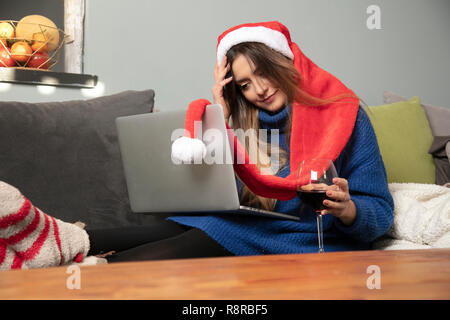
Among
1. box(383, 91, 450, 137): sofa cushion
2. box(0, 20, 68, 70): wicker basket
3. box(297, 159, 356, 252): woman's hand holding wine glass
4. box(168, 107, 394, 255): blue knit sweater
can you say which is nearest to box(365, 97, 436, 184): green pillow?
box(383, 91, 450, 137): sofa cushion

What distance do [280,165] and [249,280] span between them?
109cm

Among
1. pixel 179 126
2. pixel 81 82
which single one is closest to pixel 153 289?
pixel 179 126

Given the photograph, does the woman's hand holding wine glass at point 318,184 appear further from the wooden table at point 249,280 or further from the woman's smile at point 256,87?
the woman's smile at point 256,87

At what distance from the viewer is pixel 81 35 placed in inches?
77.3

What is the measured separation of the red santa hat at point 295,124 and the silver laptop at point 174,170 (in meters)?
0.05

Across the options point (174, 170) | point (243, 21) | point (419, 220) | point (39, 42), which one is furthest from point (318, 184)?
point (243, 21)

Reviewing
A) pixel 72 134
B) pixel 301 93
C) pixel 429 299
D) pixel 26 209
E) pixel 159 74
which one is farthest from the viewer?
pixel 159 74

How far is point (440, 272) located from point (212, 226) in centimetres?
91

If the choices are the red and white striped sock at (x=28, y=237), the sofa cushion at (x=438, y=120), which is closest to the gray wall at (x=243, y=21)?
the sofa cushion at (x=438, y=120)

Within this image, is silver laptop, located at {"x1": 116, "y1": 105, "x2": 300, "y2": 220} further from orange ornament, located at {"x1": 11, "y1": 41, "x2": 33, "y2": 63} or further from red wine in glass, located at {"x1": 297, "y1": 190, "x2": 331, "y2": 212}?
orange ornament, located at {"x1": 11, "y1": 41, "x2": 33, "y2": 63}

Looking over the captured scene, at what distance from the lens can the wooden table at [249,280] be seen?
25cm

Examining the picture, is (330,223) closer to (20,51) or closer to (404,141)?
(404,141)

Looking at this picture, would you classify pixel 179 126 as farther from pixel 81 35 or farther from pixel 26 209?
pixel 81 35

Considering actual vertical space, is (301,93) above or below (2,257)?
above
